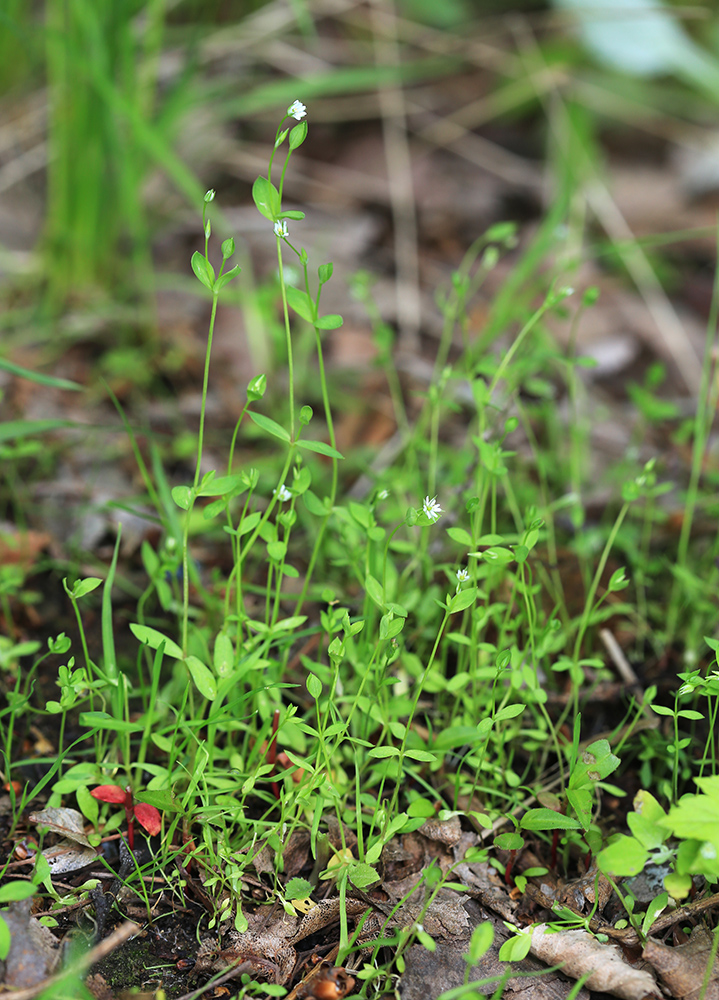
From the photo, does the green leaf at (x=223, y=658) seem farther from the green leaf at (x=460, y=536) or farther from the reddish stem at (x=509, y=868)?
the reddish stem at (x=509, y=868)

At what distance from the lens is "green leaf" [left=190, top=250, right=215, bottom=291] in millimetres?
1191

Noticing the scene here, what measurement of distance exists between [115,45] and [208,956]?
249cm

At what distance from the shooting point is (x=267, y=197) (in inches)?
46.7

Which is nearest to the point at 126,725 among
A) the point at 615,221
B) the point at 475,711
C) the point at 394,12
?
the point at 475,711

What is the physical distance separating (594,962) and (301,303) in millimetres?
1119

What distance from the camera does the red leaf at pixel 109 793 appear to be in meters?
1.32

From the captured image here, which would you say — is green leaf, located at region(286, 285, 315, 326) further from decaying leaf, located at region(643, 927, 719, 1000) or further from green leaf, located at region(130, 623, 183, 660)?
decaying leaf, located at region(643, 927, 719, 1000)

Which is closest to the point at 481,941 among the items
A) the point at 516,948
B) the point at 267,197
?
the point at 516,948

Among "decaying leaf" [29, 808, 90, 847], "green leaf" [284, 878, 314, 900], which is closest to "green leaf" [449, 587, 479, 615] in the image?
"green leaf" [284, 878, 314, 900]

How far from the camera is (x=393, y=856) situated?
135 cm

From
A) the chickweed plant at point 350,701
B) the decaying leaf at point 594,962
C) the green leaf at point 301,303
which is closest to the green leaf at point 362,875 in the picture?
the chickweed plant at point 350,701

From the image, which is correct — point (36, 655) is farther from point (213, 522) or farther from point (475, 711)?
point (475, 711)

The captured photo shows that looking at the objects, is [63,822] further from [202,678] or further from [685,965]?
[685,965]

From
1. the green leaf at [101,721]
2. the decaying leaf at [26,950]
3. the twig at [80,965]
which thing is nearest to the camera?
the twig at [80,965]
